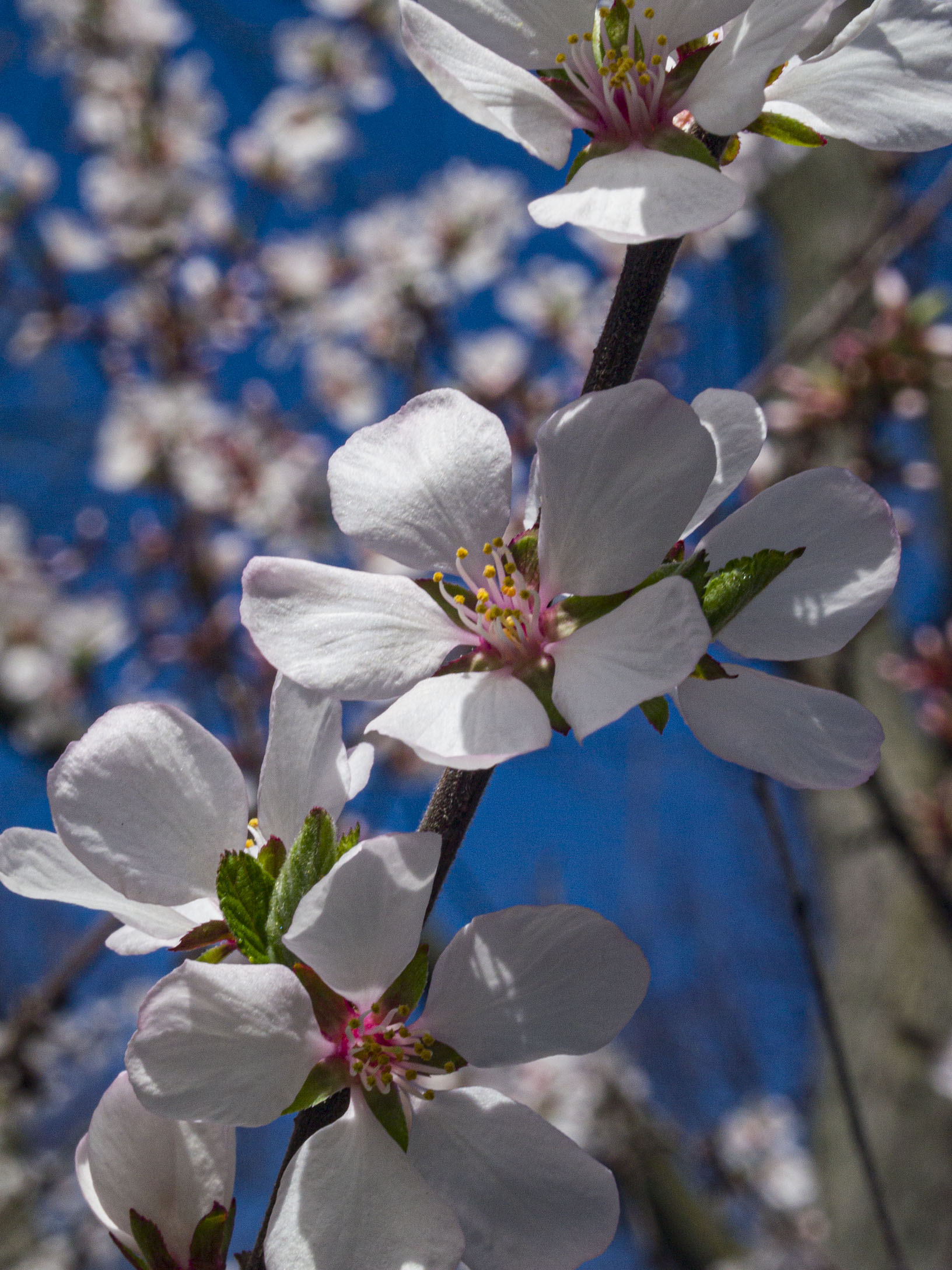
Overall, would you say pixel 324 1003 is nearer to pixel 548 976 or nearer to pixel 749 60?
pixel 548 976

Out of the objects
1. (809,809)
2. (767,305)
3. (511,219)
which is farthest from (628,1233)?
(767,305)

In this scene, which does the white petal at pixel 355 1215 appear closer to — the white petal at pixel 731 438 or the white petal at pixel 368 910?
the white petal at pixel 368 910

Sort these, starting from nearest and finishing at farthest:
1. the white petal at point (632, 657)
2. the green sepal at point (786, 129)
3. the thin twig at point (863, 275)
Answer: the white petal at point (632, 657), the green sepal at point (786, 129), the thin twig at point (863, 275)

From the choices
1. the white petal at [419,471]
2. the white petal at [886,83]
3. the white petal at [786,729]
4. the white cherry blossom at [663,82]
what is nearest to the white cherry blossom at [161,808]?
the white petal at [419,471]

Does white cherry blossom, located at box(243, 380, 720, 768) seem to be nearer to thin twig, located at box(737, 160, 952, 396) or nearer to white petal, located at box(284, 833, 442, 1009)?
white petal, located at box(284, 833, 442, 1009)

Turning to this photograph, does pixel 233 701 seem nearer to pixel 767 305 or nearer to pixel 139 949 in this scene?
pixel 139 949
